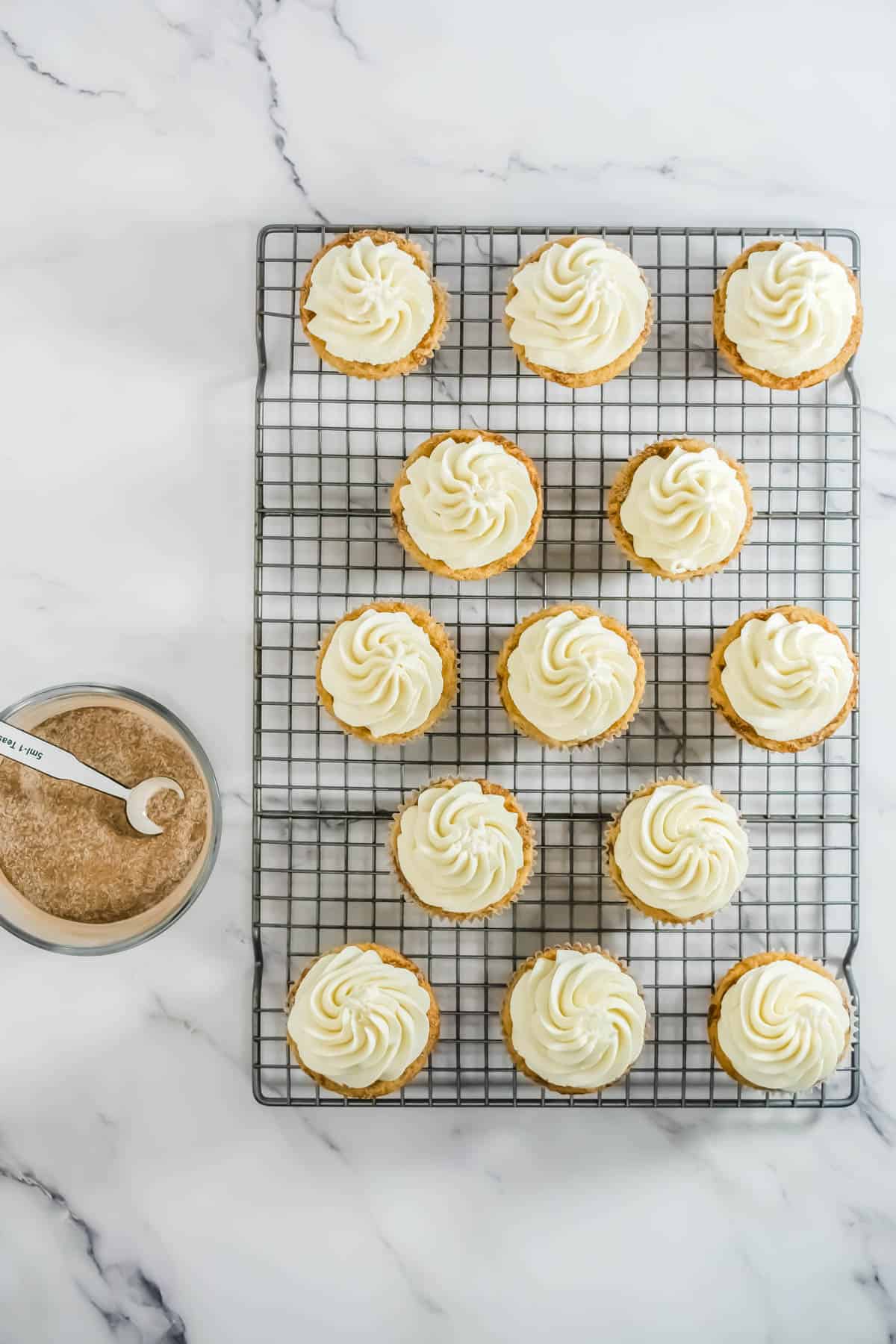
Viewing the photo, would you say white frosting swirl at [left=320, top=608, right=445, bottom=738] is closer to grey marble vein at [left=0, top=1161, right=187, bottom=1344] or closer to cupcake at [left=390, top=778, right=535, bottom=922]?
cupcake at [left=390, top=778, right=535, bottom=922]

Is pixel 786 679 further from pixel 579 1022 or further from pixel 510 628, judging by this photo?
pixel 579 1022

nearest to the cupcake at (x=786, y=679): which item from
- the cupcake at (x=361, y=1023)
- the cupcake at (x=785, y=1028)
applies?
the cupcake at (x=785, y=1028)

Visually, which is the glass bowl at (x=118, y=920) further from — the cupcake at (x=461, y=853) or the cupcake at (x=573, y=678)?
the cupcake at (x=573, y=678)

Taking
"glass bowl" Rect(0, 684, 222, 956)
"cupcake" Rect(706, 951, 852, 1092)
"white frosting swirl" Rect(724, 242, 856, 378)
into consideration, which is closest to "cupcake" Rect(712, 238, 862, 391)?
"white frosting swirl" Rect(724, 242, 856, 378)
